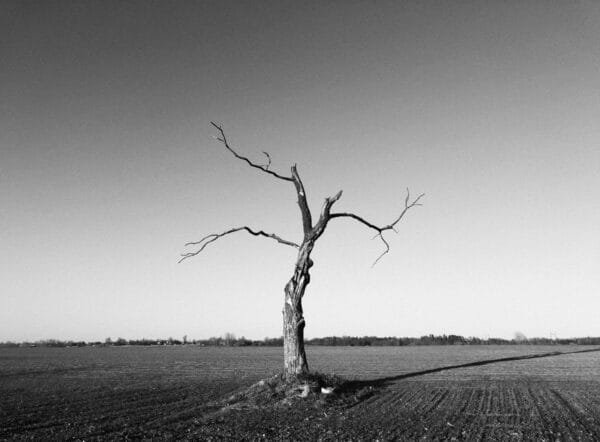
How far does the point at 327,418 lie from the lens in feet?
54.7

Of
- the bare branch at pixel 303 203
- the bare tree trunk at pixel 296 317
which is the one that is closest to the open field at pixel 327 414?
the bare tree trunk at pixel 296 317

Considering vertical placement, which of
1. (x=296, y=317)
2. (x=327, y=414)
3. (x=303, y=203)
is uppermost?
(x=303, y=203)

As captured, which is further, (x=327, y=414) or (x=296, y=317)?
(x=296, y=317)

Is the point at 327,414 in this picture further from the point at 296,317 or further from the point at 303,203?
the point at 303,203

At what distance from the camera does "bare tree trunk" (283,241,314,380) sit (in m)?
22.7

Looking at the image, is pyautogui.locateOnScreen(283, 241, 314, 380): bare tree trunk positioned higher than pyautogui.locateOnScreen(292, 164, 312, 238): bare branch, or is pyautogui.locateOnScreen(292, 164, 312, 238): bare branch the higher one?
pyautogui.locateOnScreen(292, 164, 312, 238): bare branch

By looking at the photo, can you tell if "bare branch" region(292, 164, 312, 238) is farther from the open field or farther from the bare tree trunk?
the open field

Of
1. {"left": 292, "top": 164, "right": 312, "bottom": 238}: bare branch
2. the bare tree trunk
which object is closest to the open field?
the bare tree trunk

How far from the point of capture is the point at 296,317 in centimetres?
2330

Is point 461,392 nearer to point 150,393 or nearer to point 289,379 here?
point 289,379

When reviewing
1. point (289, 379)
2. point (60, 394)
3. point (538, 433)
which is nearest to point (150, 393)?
point (60, 394)

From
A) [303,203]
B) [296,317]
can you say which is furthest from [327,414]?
[303,203]

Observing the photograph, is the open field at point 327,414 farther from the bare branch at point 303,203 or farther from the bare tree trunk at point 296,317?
the bare branch at point 303,203

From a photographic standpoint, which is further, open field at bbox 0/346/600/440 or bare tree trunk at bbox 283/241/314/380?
bare tree trunk at bbox 283/241/314/380
